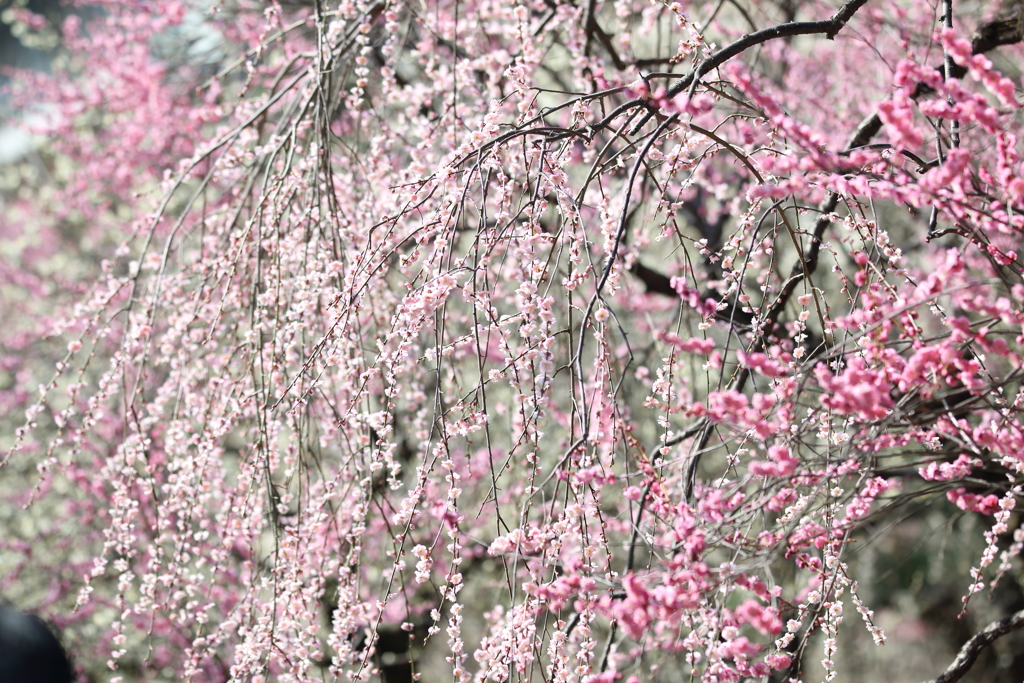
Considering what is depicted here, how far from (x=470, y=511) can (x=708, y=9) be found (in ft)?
11.2

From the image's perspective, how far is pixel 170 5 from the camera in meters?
5.32

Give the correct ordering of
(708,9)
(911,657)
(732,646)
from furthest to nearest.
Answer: (911,657) → (708,9) → (732,646)

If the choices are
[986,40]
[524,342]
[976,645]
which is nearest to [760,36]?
[524,342]

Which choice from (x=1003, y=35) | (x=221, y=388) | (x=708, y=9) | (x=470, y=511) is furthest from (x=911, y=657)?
(x=221, y=388)

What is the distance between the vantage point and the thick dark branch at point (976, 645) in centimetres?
239

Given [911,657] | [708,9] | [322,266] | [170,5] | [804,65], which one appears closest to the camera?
[322,266]

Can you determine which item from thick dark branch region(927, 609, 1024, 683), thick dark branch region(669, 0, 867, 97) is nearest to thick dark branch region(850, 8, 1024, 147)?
thick dark branch region(669, 0, 867, 97)

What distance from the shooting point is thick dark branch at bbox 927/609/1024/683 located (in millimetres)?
2395

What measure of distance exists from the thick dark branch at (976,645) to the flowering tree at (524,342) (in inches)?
0.6

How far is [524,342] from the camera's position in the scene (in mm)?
2070

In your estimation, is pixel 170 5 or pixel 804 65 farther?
pixel 804 65

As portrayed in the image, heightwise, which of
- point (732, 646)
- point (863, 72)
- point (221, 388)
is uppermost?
point (863, 72)

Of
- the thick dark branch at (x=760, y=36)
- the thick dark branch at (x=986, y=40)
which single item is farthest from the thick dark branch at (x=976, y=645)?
the thick dark branch at (x=760, y=36)

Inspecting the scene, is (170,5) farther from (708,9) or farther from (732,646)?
(732,646)
